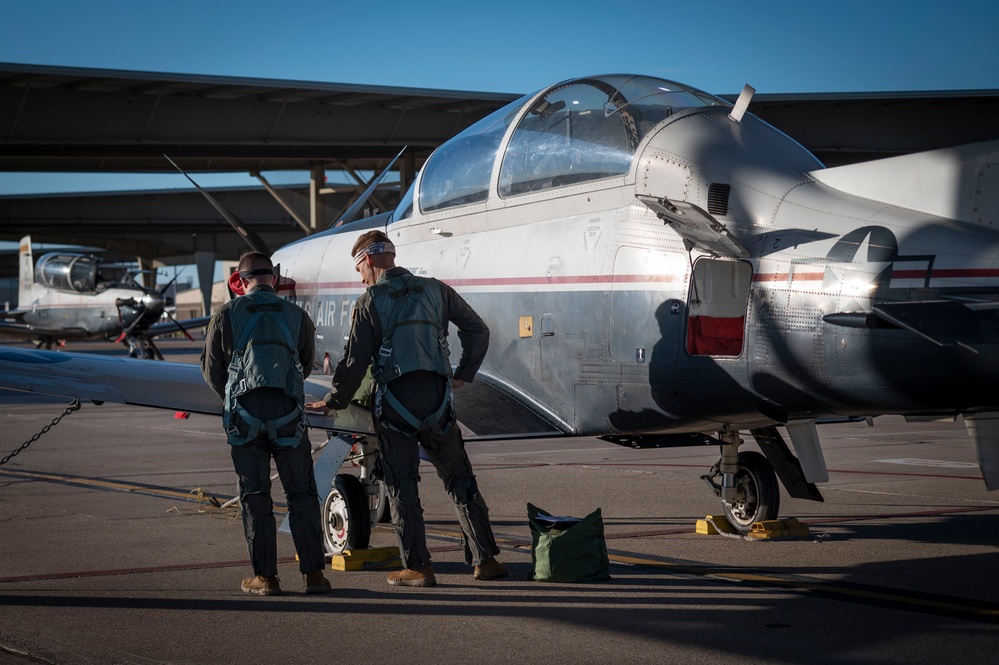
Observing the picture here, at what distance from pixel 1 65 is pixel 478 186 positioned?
1772 centimetres

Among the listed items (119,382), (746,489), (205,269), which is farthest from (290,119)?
(205,269)

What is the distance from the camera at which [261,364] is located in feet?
20.7

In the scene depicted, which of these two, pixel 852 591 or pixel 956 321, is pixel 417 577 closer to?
pixel 852 591

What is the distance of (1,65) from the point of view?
2222 centimetres

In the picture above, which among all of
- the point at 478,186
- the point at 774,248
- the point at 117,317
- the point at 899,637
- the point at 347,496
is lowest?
the point at 899,637

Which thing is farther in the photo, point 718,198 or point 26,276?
point 26,276

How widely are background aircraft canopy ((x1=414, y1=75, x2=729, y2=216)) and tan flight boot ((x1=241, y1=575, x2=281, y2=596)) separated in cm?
303

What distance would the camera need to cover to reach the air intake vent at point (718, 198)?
256 inches

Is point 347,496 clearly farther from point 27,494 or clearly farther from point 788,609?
point 27,494

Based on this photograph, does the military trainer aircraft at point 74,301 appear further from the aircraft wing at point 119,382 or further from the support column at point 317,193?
Answer: the aircraft wing at point 119,382

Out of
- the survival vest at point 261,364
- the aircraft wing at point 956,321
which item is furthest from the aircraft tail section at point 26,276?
the aircraft wing at point 956,321

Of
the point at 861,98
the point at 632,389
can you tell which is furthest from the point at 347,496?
the point at 861,98

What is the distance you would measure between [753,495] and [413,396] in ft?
9.97

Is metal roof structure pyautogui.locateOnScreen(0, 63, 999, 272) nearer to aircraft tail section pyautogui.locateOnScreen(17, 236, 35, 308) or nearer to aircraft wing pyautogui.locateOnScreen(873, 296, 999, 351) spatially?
aircraft tail section pyautogui.locateOnScreen(17, 236, 35, 308)
